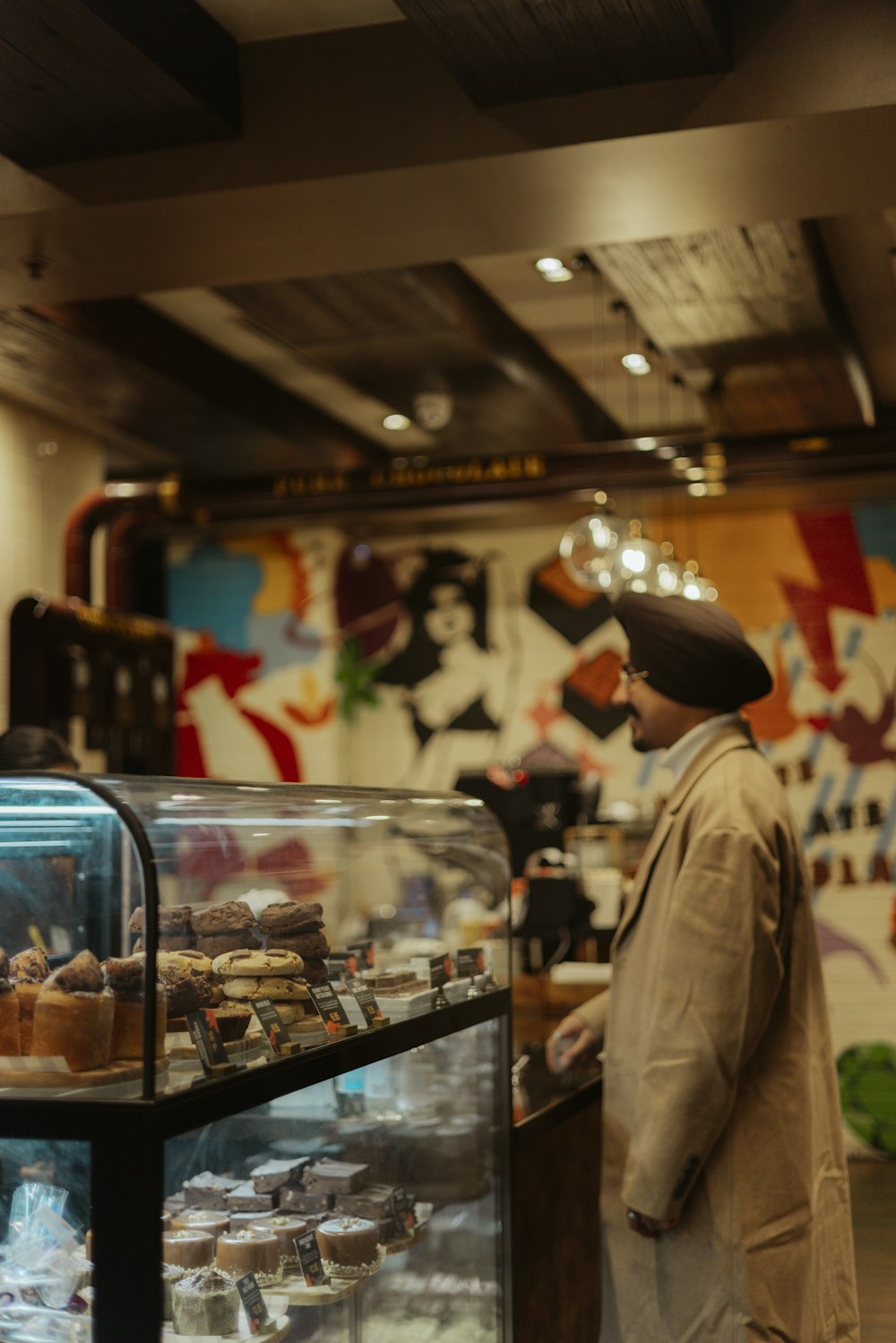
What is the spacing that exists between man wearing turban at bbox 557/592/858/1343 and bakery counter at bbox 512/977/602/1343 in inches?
6.3

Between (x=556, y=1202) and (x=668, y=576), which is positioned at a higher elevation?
(x=668, y=576)

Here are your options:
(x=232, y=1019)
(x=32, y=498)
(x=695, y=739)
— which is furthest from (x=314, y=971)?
(x=32, y=498)

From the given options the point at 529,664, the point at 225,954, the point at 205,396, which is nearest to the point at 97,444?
the point at 205,396

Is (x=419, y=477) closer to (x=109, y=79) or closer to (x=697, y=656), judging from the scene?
(x=109, y=79)

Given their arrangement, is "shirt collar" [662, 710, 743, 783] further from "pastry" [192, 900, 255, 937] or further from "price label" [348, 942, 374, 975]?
"pastry" [192, 900, 255, 937]

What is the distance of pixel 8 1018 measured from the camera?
1804mm

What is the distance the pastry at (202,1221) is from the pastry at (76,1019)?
474mm

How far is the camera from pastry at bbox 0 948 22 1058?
69.7 inches

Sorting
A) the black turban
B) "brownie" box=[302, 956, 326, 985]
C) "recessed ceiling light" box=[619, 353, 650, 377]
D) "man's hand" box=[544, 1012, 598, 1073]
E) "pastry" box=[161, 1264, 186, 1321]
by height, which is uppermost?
"recessed ceiling light" box=[619, 353, 650, 377]

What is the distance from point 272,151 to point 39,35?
2.20 feet

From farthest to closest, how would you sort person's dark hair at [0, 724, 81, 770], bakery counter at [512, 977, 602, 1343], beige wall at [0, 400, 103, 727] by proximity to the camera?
beige wall at [0, 400, 103, 727]
person's dark hair at [0, 724, 81, 770]
bakery counter at [512, 977, 602, 1343]

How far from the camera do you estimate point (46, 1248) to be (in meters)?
1.83

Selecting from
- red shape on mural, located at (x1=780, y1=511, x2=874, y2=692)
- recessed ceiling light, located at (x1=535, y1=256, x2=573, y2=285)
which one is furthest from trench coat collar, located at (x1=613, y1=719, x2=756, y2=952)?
red shape on mural, located at (x1=780, y1=511, x2=874, y2=692)

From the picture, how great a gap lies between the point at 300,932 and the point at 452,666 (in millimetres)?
5878
